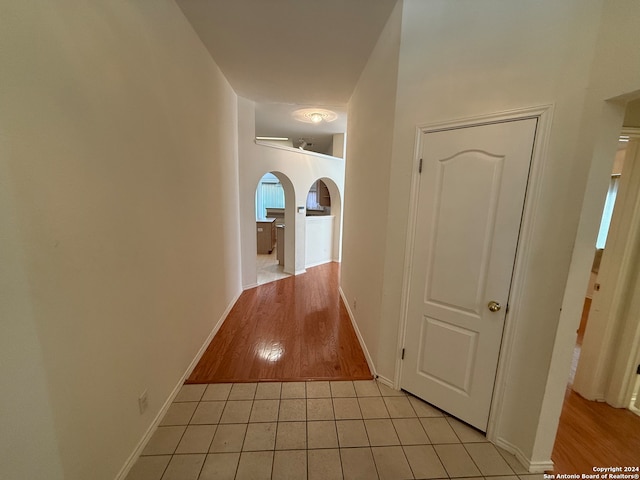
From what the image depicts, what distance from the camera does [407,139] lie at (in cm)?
174

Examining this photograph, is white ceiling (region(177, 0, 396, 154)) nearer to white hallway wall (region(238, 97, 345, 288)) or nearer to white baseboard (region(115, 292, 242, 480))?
white hallway wall (region(238, 97, 345, 288))

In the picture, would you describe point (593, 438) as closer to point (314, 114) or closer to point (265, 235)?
→ point (314, 114)

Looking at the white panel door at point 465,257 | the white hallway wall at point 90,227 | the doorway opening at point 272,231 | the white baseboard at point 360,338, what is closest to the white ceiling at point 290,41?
the white hallway wall at point 90,227

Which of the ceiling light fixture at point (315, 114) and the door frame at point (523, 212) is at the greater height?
the ceiling light fixture at point (315, 114)

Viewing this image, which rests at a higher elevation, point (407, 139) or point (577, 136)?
point (407, 139)

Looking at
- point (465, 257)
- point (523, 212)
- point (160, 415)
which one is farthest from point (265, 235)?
point (523, 212)

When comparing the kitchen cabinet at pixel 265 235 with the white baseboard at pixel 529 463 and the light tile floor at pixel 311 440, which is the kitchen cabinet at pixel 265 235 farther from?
the white baseboard at pixel 529 463

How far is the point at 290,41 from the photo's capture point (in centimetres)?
219

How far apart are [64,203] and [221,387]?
1739mm

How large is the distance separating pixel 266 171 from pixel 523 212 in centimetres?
347

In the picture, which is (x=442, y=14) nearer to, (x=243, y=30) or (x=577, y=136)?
(x=577, y=136)

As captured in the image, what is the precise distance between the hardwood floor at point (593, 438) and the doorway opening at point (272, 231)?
3.96 m

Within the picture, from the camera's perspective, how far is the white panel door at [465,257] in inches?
55.2

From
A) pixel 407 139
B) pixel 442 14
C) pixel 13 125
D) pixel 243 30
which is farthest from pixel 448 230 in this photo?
pixel 243 30
